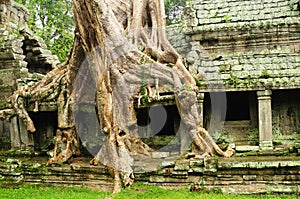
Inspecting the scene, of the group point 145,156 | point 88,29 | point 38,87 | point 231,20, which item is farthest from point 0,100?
point 231,20

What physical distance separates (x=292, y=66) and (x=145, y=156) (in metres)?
4.64

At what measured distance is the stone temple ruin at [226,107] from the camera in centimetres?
869

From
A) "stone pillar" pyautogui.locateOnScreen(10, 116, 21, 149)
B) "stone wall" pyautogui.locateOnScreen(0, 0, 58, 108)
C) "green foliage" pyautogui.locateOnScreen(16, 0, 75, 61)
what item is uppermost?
"green foliage" pyautogui.locateOnScreen(16, 0, 75, 61)

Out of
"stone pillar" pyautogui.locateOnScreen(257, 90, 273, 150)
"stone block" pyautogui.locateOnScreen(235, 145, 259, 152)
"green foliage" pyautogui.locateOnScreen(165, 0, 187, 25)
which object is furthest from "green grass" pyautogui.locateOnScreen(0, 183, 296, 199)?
"green foliage" pyautogui.locateOnScreen(165, 0, 187, 25)

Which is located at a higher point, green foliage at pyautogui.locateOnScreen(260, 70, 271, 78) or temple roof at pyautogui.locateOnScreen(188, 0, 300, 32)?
temple roof at pyautogui.locateOnScreen(188, 0, 300, 32)

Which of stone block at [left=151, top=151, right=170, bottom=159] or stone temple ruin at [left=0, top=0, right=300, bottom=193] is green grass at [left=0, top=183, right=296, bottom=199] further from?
stone block at [left=151, top=151, right=170, bottom=159]

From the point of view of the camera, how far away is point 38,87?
40.9 feet

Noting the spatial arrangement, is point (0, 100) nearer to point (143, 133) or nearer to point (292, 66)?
point (143, 133)

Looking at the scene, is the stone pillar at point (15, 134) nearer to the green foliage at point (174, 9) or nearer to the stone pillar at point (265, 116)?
the stone pillar at point (265, 116)

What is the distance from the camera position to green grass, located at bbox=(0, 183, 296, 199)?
807 cm

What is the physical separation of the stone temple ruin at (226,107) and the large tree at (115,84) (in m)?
0.40

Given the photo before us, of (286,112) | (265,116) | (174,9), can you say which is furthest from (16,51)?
(174,9)

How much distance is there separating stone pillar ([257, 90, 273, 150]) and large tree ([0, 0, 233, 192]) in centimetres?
128

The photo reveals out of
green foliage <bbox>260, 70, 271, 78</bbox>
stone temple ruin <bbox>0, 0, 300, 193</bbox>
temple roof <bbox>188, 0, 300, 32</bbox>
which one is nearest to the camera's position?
stone temple ruin <bbox>0, 0, 300, 193</bbox>
